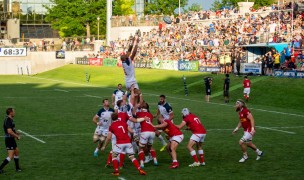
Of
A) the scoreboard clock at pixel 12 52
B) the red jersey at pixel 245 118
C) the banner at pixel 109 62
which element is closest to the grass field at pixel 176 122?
the red jersey at pixel 245 118

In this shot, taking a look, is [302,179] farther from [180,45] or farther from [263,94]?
[180,45]

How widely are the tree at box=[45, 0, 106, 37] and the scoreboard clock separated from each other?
21.2m

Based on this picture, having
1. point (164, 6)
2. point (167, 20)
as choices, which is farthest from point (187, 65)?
point (164, 6)

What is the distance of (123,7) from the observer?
12312 centimetres

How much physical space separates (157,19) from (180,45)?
62.4 ft

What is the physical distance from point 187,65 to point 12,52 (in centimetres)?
3286

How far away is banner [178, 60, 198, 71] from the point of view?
6556 centimetres

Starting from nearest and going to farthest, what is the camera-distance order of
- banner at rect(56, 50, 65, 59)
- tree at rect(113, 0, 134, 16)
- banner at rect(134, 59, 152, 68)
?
1. banner at rect(134, 59, 152, 68)
2. banner at rect(56, 50, 65, 59)
3. tree at rect(113, 0, 134, 16)

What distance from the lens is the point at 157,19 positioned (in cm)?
9412

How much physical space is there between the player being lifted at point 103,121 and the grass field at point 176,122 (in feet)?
2.58

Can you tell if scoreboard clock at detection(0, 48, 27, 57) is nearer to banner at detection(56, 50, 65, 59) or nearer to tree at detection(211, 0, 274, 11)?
banner at detection(56, 50, 65, 59)

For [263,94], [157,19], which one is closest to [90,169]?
[263,94]

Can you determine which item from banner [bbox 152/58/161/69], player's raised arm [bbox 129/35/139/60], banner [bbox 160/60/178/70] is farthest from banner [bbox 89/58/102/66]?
player's raised arm [bbox 129/35/139/60]

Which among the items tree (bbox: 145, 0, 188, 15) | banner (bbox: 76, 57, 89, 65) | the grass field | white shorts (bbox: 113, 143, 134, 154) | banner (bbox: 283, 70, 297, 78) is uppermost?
tree (bbox: 145, 0, 188, 15)
